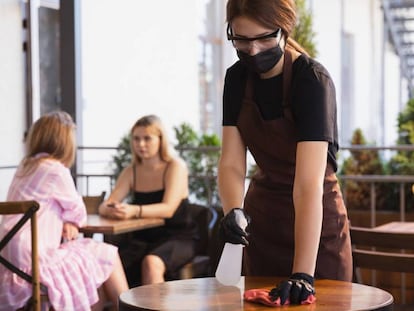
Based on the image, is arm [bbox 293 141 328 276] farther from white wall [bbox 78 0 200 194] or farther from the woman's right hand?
white wall [bbox 78 0 200 194]

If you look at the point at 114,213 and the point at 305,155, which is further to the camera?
the point at 114,213

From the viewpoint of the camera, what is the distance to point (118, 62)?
28.0 ft

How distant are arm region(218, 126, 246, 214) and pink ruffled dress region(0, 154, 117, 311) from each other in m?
1.69

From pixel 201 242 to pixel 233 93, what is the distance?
112 inches

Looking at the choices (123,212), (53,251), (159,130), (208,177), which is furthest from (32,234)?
(208,177)

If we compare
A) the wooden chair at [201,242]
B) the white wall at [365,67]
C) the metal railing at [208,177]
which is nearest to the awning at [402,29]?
the white wall at [365,67]

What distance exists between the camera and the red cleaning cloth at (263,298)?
1921mm

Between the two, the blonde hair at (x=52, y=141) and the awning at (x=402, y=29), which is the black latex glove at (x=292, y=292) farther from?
the awning at (x=402, y=29)

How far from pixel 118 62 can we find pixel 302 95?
21.5 ft

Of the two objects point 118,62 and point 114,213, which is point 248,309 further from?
point 118,62

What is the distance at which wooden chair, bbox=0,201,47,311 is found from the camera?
3444mm

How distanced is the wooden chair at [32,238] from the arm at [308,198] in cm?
163

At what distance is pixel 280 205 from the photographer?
2277 mm

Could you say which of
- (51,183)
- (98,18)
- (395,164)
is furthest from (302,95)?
(98,18)
